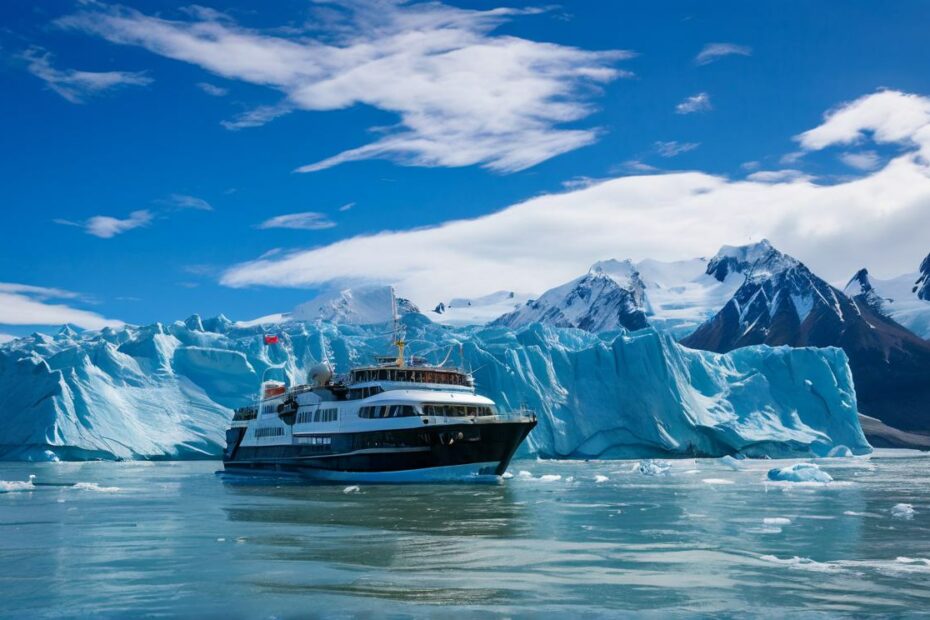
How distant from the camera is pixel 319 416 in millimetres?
39469

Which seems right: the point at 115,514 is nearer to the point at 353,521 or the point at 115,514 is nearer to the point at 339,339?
the point at 353,521

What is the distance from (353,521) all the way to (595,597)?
10.4 m

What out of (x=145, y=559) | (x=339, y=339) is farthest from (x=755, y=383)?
(x=145, y=559)

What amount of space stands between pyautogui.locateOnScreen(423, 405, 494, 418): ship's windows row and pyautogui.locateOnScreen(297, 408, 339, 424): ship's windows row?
15.1 ft

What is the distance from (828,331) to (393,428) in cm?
13206

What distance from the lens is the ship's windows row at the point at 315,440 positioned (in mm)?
38472

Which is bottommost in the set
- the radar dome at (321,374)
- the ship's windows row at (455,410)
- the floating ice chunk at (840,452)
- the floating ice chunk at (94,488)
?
the floating ice chunk at (840,452)

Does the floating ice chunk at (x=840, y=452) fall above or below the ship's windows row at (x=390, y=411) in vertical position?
below

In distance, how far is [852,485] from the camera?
33.3m

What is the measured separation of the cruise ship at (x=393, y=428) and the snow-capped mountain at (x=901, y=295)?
137024 mm

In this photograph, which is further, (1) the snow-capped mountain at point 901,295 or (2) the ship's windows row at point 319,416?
(1) the snow-capped mountain at point 901,295

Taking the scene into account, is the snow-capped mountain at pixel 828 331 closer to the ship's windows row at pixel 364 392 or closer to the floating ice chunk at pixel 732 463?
the floating ice chunk at pixel 732 463

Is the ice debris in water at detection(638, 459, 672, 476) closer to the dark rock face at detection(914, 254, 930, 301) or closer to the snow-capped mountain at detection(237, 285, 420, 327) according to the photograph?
the snow-capped mountain at detection(237, 285, 420, 327)

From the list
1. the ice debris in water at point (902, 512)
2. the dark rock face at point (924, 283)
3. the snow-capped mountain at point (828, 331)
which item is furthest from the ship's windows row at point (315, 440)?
the dark rock face at point (924, 283)
